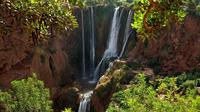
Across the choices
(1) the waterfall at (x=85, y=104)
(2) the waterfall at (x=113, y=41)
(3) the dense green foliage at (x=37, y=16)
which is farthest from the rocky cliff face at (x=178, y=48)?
(3) the dense green foliage at (x=37, y=16)

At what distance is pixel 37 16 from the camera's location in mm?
4777

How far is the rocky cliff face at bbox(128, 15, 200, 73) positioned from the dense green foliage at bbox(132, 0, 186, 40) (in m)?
21.3

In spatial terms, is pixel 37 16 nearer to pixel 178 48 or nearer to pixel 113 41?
pixel 178 48

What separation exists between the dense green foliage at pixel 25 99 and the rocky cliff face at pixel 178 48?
9.94m

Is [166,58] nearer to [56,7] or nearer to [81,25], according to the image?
[81,25]

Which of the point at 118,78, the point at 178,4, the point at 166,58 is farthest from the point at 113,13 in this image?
the point at 178,4

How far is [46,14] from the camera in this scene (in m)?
4.78

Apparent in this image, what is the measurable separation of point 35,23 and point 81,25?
34.7 meters

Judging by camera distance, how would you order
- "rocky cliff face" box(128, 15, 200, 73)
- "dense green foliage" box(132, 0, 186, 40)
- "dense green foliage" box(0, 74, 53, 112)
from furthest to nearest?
"rocky cliff face" box(128, 15, 200, 73), "dense green foliage" box(0, 74, 53, 112), "dense green foliage" box(132, 0, 186, 40)

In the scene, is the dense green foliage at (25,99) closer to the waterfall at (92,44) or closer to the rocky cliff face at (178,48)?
the rocky cliff face at (178,48)

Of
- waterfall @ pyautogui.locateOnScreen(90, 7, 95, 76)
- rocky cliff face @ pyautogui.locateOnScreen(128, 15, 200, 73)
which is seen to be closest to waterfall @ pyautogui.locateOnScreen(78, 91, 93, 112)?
rocky cliff face @ pyautogui.locateOnScreen(128, 15, 200, 73)

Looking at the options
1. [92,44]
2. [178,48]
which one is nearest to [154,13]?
[178,48]

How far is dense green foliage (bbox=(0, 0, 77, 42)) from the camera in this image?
183 inches

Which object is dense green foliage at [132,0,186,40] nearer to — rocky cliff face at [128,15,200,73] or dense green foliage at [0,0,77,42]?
dense green foliage at [0,0,77,42]
